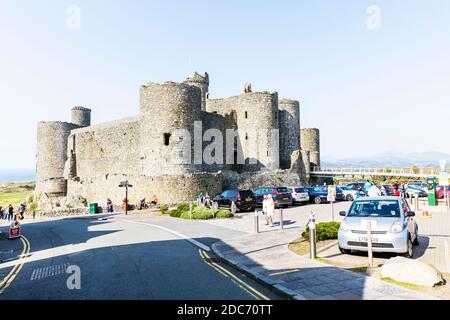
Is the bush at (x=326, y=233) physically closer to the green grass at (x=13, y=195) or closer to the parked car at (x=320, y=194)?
the parked car at (x=320, y=194)

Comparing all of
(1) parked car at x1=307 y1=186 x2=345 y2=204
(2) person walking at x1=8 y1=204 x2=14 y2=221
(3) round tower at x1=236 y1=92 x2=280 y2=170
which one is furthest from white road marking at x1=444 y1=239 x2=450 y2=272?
(2) person walking at x1=8 y1=204 x2=14 y2=221

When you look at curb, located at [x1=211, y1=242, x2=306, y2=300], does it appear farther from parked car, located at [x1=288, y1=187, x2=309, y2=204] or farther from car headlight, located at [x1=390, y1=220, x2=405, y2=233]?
parked car, located at [x1=288, y1=187, x2=309, y2=204]

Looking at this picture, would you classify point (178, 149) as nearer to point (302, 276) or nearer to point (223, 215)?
point (223, 215)

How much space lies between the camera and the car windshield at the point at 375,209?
996 cm

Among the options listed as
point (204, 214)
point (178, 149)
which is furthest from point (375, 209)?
point (178, 149)

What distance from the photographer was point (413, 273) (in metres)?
7.05

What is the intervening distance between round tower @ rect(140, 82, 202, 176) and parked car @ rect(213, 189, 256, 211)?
9.43 metres

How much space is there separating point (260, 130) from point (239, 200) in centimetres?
2000

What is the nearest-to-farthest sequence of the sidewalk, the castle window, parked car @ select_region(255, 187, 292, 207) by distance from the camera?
the sidewalk < parked car @ select_region(255, 187, 292, 207) < the castle window

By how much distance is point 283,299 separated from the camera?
646 centimetres

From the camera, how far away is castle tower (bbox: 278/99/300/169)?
47.3 meters

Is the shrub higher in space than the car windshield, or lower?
lower
